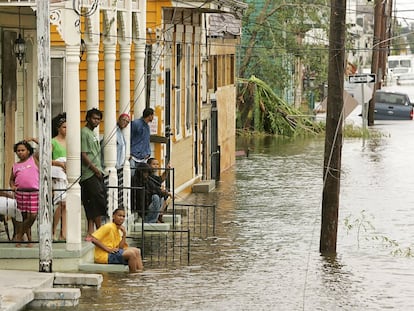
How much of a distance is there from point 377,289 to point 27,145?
485 centimetres

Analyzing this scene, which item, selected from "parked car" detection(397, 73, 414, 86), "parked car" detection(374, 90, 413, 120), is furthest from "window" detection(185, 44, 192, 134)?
"parked car" detection(397, 73, 414, 86)

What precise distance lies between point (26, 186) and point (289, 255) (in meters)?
4.34

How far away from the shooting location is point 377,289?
15984 mm

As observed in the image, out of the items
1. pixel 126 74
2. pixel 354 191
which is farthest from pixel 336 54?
pixel 354 191

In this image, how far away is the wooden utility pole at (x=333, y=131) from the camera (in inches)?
760

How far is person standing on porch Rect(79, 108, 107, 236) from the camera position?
1762 centimetres

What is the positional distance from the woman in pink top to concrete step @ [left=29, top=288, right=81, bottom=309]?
8.40ft

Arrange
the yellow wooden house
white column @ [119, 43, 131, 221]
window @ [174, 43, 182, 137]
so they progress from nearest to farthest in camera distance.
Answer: the yellow wooden house
white column @ [119, 43, 131, 221]
window @ [174, 43, 182, 137]

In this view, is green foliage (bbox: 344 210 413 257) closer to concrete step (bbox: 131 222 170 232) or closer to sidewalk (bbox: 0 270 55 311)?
concrete step (bbox: 131 222 170 232)

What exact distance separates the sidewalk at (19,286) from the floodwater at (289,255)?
511 mm

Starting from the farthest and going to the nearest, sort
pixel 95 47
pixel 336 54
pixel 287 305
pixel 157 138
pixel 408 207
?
pixel 408 207
pixel 157 138
pixel 336 54
pixel 95 47
pixel 287 305

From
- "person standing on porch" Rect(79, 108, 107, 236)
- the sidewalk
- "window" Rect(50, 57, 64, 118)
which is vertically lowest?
the sidewalk

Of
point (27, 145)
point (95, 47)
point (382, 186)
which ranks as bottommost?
point (382, 186)

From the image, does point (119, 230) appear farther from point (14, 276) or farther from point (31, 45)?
point (31, 45)
